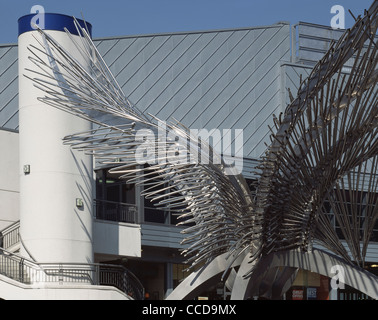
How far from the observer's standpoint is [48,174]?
29234 millimetres

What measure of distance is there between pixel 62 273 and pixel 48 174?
10.9 feet

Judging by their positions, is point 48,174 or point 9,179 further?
point 9,179

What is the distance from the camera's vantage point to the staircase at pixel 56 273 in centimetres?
2792

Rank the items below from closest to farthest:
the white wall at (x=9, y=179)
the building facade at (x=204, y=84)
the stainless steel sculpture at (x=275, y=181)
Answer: the stainless steel sculpture at (x=275, y=181) → the white wall at (x=9, y=179) → the building facade at (x=204, y=84)

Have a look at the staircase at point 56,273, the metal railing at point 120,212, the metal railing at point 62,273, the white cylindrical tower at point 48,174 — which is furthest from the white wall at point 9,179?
the metal railing at point 120,212

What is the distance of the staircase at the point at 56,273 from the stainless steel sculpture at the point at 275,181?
13259mm

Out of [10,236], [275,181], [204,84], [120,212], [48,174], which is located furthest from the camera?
[204,84]

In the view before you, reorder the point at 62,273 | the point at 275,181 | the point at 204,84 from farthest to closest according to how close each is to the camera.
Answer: the point at 204,84
the point at 62,273
the point at 275,181

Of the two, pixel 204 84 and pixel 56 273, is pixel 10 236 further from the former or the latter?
pixel 204 84

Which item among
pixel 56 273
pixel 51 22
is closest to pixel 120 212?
pixel 56 273

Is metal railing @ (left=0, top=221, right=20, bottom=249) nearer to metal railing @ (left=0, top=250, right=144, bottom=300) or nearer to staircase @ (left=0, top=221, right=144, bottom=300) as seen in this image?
staircase @ (left=0, top=221, right=144, bottom=300)

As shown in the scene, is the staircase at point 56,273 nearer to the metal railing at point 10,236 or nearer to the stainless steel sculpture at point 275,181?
the metal railing at point 10,236

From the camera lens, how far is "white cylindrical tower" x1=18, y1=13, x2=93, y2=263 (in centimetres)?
2902
